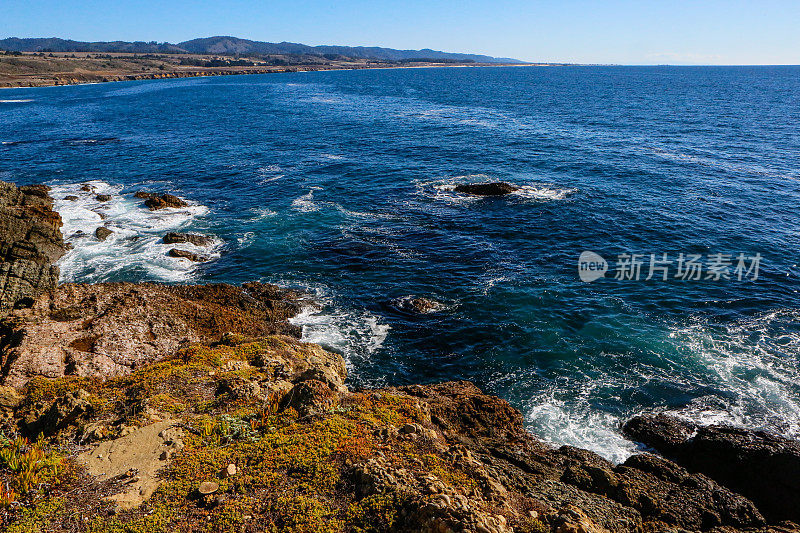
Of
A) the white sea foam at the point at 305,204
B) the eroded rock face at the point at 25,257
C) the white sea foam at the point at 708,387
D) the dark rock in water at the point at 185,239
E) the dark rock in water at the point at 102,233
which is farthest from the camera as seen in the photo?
the white sea foam at the point at 305,204

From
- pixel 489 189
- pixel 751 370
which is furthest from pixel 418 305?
pixel 489 189

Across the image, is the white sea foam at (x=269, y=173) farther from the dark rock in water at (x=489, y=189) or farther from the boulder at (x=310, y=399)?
the boulder at (x=310, y=399)

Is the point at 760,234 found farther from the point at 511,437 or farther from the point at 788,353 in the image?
the point at 511,437

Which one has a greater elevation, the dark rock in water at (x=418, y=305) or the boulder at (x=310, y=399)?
the boulder at (x=310, y=399)

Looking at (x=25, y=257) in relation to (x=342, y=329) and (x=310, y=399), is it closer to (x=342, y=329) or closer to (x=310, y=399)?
(x=342, y=329)

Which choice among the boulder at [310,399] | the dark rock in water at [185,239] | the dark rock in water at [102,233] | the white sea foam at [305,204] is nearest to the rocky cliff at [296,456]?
the boulder at [310,399]

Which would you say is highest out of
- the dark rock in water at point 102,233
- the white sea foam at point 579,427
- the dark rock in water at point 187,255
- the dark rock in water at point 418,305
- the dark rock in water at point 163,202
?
the dark rock in water at point 163,202
